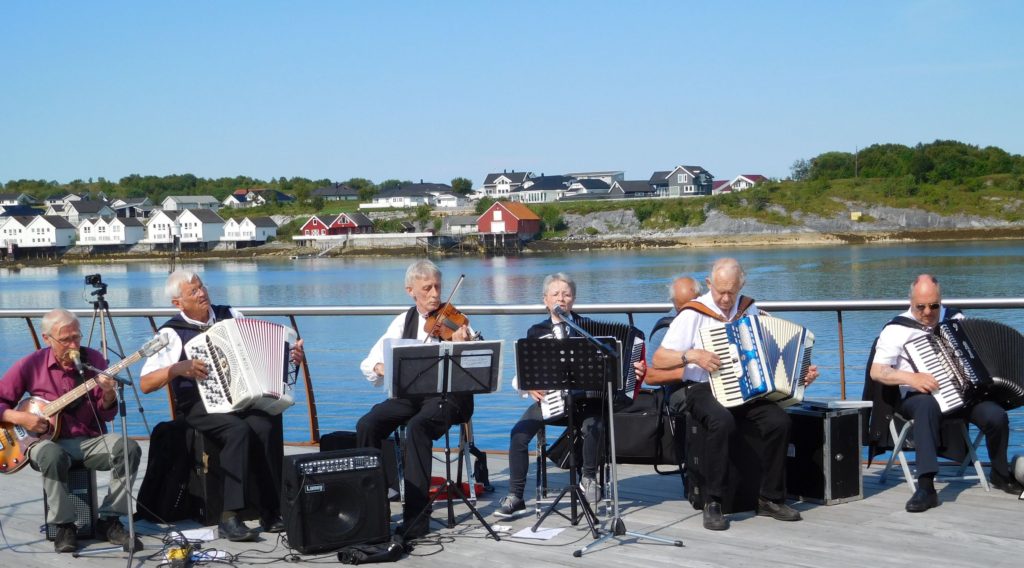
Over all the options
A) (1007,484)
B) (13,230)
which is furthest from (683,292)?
(13,230)

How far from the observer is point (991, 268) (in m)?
41.4

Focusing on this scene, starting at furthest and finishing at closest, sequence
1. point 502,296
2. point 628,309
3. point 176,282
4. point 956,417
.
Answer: point 502,296
point 628,309
point 956,417
point 176,282

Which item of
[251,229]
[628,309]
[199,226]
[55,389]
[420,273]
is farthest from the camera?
[199,226]

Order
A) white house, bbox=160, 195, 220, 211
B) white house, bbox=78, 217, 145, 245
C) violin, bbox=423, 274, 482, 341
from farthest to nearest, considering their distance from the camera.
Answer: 1. white house, bbox=160, 195, 220, 211
2. white house, bbox=78, 217, 145, 245
3. violin, bbox=423, 274, 482, 341

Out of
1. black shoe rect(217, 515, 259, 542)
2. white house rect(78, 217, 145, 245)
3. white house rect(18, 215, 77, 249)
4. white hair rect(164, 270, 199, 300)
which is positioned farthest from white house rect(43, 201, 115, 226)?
black shoe rect(217, 515, 259, 542)

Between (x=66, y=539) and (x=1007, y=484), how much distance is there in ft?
16.7

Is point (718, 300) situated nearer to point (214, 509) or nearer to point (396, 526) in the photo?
point (396, 526)

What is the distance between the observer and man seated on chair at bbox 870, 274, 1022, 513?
19.8 feet

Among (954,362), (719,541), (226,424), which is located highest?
(954,362)

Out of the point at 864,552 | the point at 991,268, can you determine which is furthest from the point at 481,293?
the point at 864,552

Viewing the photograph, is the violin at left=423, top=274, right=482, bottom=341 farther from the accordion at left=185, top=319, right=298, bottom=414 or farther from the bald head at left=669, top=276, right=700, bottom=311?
the bald head at left=669, top=276, right=700, bottom=311

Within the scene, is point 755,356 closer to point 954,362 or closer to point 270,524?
point 954,362

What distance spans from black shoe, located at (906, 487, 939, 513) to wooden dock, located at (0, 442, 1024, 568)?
5cm

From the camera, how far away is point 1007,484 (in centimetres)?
611
